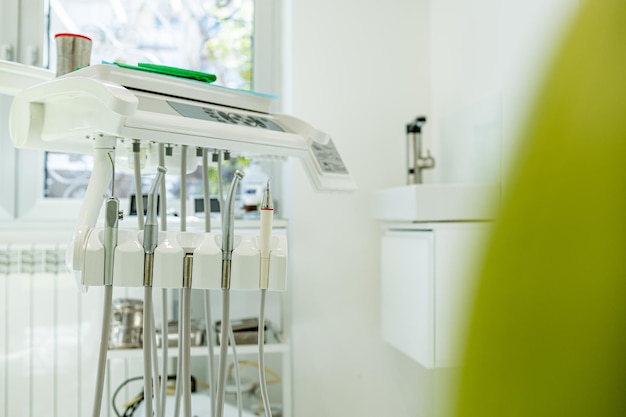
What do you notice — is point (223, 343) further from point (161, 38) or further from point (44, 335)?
point (161, 38)

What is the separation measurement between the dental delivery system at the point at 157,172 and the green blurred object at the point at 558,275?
799 millimetres

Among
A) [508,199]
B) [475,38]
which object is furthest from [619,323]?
[475,38]

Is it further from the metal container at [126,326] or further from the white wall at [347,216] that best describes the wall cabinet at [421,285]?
the metal container at [126,326]

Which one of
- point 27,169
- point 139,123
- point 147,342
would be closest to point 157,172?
point 139,123

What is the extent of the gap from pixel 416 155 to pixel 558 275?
201cm

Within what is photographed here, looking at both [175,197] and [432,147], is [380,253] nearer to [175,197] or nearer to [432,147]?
[432,147]

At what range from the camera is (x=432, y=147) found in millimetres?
2334

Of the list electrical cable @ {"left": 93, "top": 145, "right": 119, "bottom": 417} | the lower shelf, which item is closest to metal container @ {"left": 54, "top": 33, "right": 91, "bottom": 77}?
electrical cable @ {"left": 93, "top": 145, "right": 119, "bottom": 417}

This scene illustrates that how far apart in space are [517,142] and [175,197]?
2.28 metres

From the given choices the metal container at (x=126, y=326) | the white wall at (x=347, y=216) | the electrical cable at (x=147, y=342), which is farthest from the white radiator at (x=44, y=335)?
the electrical cable at (x=147, y=342)

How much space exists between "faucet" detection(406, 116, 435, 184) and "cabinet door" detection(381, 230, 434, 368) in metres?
0.23

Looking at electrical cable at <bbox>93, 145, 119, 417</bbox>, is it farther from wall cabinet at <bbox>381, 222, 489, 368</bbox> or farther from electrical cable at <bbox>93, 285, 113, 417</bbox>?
wall cabinet at <bbox>381, 222, 489, 368</bbox>

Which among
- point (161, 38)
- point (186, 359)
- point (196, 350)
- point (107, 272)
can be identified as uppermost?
point (161, 38)

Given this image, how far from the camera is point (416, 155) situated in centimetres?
211
